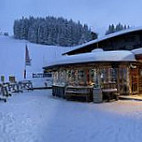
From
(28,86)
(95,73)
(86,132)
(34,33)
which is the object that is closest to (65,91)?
(95,73)

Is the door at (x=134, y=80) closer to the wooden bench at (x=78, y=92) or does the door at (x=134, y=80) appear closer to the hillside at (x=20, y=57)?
the wooden bench at (x=78, y=92)

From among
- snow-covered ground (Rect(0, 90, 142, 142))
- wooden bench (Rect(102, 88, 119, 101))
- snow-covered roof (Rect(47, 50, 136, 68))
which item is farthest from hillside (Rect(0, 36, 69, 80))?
snow-covered ground (Rect(0, 90, 142, 142))

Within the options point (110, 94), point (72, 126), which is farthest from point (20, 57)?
point (72, 126)

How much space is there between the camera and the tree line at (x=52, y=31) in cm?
6869

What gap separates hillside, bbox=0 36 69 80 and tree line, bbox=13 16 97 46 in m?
7.67

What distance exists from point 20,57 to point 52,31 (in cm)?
1971

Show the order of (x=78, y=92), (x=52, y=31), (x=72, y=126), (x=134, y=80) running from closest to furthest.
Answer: (x=72, y=126), (x=78, y=92), (x=134, y=80), (x=52, y=31)

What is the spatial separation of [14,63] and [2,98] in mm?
36902

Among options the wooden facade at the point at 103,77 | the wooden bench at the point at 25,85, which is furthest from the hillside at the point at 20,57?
the wooden facade at the point at 103,77

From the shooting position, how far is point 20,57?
2142 inches

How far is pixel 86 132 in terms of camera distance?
279 inches

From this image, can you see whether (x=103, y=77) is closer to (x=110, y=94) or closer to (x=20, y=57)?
(x=110, y=94)

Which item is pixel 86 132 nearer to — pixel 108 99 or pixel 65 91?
pixel 108 99

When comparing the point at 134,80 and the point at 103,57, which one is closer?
the point at 103,57
